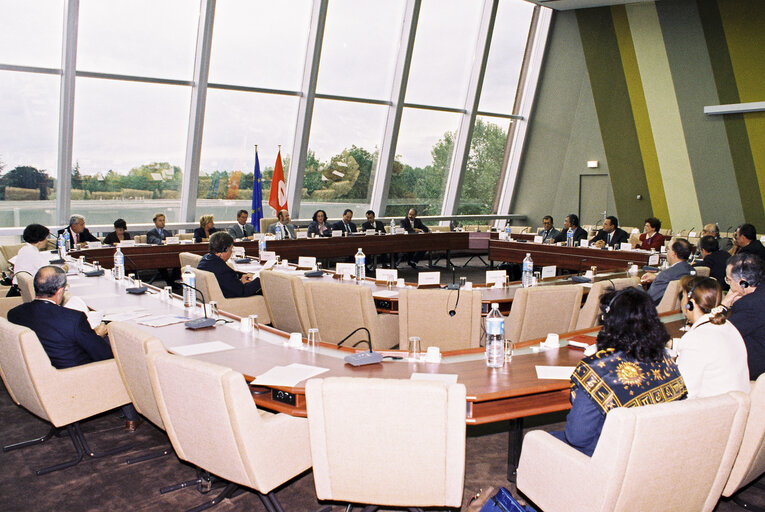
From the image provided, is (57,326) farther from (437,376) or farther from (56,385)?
(437,376)

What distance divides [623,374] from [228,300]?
152 inches

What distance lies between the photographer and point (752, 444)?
8.01ft

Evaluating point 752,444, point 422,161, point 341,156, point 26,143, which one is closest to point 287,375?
point 752,444

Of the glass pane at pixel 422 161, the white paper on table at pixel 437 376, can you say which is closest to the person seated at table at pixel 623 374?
the white paper on table at pixel 437 376

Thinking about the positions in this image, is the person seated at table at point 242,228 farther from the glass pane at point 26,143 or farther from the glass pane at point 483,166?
the glass pane at point 483,166

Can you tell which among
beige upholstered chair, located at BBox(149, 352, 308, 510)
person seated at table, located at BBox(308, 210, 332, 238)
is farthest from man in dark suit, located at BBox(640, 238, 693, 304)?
person seated at table, located at BBox(308, 210, 332, 238)

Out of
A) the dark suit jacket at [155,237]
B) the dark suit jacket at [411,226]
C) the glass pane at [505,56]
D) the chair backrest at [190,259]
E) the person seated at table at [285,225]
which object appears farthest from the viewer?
the glass pane at [505,56]

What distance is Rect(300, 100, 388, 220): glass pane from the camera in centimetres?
1113

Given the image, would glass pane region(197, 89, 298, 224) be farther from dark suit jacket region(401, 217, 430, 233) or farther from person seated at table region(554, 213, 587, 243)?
person seated at table region(554, 213, 587, 243)

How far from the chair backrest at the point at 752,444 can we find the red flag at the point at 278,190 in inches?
336

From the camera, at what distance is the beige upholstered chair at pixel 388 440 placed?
2084mm

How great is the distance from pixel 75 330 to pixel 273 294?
6.06 ft

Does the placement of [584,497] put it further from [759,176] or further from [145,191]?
[759,176]

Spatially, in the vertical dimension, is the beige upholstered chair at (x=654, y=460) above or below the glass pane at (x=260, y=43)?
below
